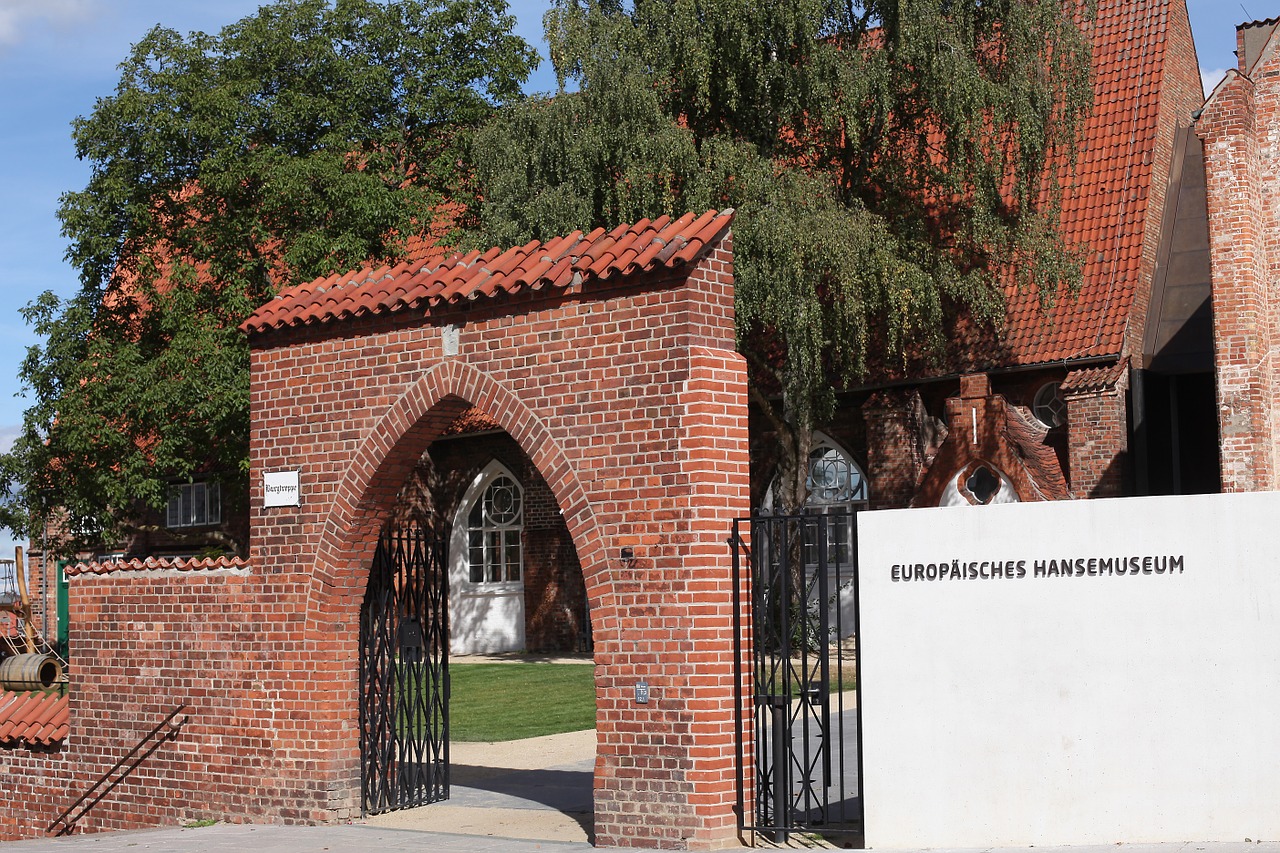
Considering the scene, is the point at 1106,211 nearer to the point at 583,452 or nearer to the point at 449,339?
the point at 449,339

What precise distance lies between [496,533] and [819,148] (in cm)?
1200

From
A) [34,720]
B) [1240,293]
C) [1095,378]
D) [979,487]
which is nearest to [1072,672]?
[34,720]

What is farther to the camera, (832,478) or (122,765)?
(832,478)

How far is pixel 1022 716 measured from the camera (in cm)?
832

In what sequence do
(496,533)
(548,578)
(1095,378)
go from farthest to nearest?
(496,533) < (548,578) < (1095,378)

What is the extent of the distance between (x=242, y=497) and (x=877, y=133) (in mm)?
Result: 14325

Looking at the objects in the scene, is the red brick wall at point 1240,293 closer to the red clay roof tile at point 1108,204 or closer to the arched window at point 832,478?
the red clay roof tile at point 1108,204

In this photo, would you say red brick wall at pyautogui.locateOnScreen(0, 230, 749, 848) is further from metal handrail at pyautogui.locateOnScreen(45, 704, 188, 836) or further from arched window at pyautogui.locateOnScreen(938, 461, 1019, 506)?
arched window at pyautogui.locateOnScreen(938, 461, 1019, 506)

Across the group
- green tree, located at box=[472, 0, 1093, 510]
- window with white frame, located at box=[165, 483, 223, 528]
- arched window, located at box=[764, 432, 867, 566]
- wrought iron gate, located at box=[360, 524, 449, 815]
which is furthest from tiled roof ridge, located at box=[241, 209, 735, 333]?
window with white frame, located at box=[165, 483, 223, 528]

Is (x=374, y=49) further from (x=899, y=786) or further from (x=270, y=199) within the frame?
(x=899, y=786)

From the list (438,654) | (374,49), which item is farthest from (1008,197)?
(438,654)

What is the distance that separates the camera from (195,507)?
109ft

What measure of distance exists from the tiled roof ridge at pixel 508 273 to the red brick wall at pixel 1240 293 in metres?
11.2

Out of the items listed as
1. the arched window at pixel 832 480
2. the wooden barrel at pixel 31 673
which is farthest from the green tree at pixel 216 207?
the wooden barrel at pixel 31 673
